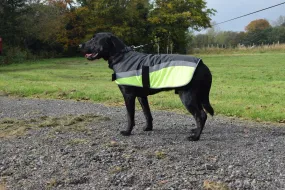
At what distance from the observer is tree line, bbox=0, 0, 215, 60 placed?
47281 millimetres

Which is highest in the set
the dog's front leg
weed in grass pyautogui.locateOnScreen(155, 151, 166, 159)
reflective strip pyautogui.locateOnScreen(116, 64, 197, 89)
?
reflective strip pyautogui.locateOnScreen(116, 64, 197, 89)

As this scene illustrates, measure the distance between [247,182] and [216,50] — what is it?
2349 inches

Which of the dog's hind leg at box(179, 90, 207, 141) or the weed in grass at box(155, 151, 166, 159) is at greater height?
the dog's hind leg at box(179, 90, 207, 141)

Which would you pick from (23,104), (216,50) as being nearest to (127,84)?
(23,104)

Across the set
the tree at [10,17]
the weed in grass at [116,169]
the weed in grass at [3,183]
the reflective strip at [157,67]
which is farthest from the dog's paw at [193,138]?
the tree at [10,17]

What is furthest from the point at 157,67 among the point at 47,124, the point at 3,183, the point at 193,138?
the point at 3,183

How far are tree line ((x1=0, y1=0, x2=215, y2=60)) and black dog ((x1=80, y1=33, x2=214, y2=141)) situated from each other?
38.4 meters

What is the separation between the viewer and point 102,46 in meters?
6.91

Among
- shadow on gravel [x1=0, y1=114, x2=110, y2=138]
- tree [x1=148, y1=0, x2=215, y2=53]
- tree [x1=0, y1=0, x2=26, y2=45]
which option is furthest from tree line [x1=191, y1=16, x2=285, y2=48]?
shadow on gravel [x1=0, y1=114, x2=110, y2=138]

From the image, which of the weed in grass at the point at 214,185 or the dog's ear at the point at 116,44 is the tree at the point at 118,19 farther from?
the weed in grass at the point at 214,185

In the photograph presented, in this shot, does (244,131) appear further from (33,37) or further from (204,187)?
(33,37)

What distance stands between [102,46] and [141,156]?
2311 millimetres

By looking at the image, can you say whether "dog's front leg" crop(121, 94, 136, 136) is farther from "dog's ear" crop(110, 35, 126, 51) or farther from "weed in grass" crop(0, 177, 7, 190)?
"weed in grass" crop(0, 177, 7, 190)

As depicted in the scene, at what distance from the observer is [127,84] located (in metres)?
6.74
